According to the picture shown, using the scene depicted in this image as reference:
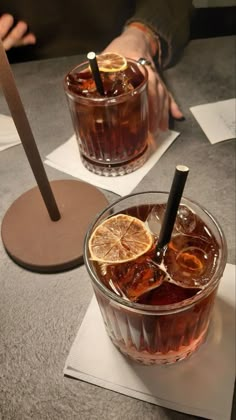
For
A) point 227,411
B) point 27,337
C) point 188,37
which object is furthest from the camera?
point 188,37

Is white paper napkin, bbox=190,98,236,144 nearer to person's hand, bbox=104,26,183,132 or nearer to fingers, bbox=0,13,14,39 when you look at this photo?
person's hand, bbox=104,26,183,132

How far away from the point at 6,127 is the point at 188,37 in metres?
0.57

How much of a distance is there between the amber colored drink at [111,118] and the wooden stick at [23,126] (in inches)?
6.9

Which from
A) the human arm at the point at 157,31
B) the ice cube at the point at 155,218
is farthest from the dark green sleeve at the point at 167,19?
the ice cube at the point at 155,218

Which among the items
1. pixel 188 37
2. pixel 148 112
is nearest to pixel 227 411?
pixel 148 112

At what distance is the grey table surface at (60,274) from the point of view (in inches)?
20.6

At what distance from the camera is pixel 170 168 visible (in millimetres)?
828

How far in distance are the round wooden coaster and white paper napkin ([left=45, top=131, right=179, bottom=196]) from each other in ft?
0.13

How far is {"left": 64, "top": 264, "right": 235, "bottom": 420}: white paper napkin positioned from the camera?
504 millimetres

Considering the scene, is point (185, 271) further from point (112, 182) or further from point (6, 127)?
point (6, 127)

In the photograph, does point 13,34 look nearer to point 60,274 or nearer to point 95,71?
point 95,71

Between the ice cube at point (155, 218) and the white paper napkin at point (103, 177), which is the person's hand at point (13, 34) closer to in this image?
the white paper napkin at point (103, 177)

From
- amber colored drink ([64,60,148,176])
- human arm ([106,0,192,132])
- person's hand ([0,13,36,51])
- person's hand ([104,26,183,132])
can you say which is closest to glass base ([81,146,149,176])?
amber colored drink ([64,60,148,176])

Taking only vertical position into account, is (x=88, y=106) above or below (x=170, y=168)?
above
